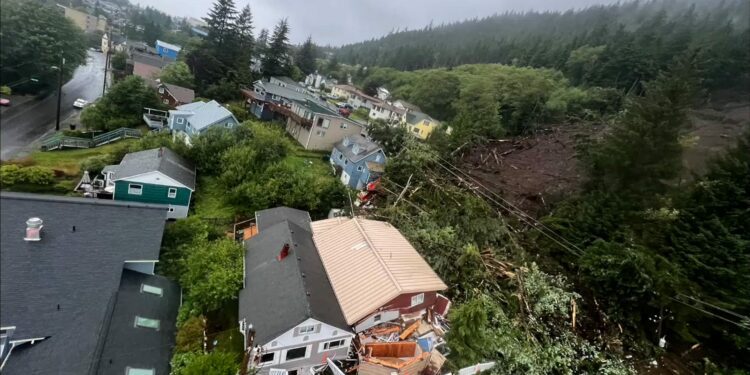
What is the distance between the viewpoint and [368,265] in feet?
45.2

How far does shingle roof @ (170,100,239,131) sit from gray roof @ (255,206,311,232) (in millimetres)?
10946

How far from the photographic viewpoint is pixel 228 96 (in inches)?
1344

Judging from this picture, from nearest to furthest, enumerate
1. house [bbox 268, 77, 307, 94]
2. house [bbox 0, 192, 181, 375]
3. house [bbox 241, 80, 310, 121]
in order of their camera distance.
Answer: house [bbox 0, 192, 181, 375], house [bbox 241, 80, 310, 121], house [bbox 268, 77, 307, 94]

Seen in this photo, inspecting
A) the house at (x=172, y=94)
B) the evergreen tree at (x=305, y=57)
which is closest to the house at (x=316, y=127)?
the house at (x=172, y=94)

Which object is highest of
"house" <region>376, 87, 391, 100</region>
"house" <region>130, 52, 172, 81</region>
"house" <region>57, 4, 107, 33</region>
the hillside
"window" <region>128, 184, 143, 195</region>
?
the hillside

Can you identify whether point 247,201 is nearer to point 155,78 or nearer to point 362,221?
point 362,221

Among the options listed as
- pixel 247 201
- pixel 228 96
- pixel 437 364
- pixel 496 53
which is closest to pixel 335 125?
pixel 228 96

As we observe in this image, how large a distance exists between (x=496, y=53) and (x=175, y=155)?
94860 millimetres

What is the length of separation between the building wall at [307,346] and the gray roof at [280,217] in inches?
249

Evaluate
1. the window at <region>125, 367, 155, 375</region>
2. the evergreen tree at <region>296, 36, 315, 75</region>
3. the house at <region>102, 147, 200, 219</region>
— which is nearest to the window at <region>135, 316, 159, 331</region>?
the window at <region>125, 367, 155, 375</region>

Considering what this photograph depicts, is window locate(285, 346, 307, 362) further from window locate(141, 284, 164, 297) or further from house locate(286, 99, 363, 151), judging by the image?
house locate(286, 99, 363, 151)

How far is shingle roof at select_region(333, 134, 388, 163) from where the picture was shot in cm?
2691

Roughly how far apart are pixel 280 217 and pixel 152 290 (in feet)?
22.9

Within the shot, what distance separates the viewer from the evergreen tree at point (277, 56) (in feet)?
139
